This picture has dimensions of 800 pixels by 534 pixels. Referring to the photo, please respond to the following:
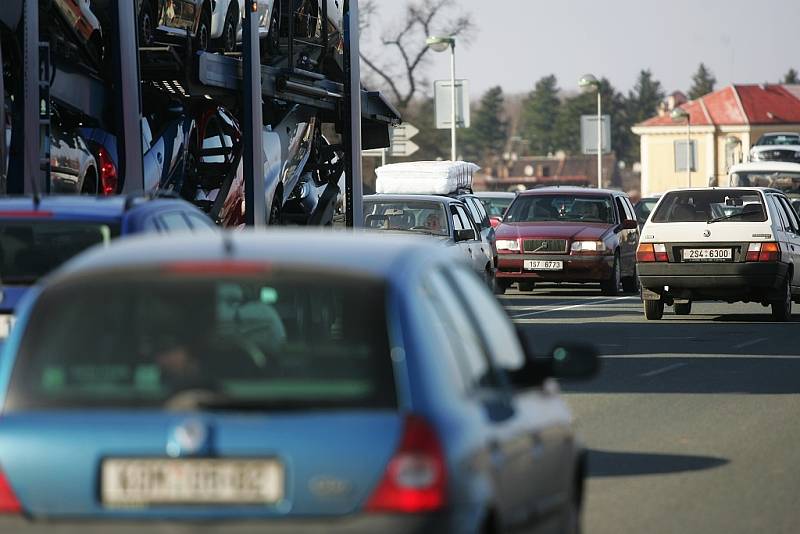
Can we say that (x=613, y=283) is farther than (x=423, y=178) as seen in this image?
No

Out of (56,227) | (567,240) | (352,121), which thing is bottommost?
(567,240)

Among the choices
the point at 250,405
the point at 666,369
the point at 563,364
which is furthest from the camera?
the point at 666,369

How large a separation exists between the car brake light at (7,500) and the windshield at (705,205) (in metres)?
19.4

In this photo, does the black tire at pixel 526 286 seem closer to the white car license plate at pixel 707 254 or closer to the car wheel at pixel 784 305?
the car wheel at pixel 784 305

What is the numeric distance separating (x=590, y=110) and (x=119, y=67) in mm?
182315

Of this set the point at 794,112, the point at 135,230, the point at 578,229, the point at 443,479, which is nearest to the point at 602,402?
the point at 135,230

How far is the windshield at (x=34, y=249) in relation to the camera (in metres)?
10.1

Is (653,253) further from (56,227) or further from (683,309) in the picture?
(56,227)

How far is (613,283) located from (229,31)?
13.7 m

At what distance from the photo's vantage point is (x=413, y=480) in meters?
4.98

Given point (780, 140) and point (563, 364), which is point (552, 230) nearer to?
point (563, 364)

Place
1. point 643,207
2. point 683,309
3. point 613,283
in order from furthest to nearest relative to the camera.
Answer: point 643,207, point 613,283, point 683,309

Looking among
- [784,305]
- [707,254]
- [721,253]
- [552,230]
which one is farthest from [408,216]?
[552,230]

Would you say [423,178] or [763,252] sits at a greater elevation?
[423,178]
